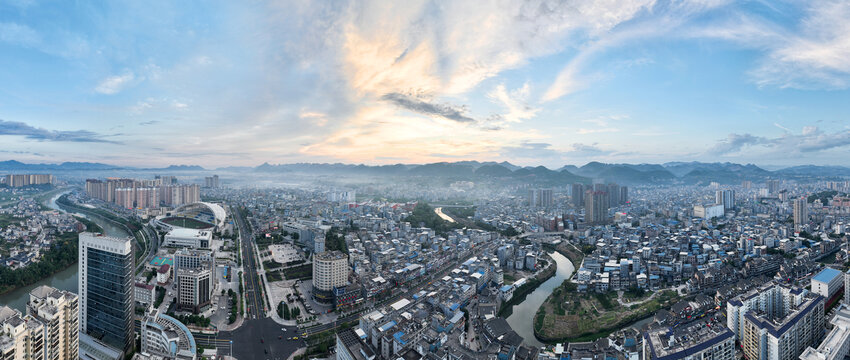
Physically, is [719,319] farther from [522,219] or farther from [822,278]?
[522,219]

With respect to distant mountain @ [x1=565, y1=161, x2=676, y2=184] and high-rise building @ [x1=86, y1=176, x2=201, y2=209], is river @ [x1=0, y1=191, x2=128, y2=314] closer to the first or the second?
high-rise building @ [x1=86, y1=176, x2=201, y2=209]

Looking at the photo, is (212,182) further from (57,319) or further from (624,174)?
(624,174)

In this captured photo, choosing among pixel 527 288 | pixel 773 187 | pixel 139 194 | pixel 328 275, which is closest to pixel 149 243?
pixel 328 275

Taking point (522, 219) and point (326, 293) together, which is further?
point (522, 219)

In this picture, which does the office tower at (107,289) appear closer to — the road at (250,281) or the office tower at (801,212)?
the road at (250,281)

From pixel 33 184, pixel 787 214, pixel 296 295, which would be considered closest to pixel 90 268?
pixel 296 295

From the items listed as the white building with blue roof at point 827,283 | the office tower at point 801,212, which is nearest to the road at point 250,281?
the white building with blue roof at point 827,283
